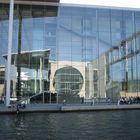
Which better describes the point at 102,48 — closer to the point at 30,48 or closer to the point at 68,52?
the point at 68,52

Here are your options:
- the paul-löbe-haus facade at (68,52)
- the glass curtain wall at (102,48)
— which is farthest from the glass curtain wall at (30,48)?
the glass curtain wall at (102,48)

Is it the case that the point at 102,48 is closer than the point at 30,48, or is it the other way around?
the point at 30,48

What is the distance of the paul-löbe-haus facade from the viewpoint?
44.6 metres

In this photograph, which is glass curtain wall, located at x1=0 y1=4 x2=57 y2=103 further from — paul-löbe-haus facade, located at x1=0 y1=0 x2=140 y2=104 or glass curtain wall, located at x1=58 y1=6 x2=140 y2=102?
glass curtain wall, located at x1=58 y1=6 x2=140 y2=102

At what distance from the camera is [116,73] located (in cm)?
4725

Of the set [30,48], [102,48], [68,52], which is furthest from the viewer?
[102,48]

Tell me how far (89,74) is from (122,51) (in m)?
5.64

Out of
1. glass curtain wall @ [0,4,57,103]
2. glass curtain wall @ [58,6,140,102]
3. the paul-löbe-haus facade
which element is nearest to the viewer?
glass curtain wall @ [0,4,57,103]

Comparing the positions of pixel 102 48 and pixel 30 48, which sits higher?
pixel 102 48

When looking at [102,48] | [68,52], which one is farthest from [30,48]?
[102,48]

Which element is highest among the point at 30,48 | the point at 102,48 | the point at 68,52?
the point at 102,48

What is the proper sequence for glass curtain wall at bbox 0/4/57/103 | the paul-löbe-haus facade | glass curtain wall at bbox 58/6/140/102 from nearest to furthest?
glass curtain wall at bbox 0/4/57/103
the paul-löbe-haus facade
glass curtain wall at bbox 58/6/140/102

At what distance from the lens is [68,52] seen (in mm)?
46156

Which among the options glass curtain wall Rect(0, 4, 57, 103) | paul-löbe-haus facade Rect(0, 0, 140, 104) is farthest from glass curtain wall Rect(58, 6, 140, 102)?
glass curtain wall Rect(0, 4, 57, 103)
